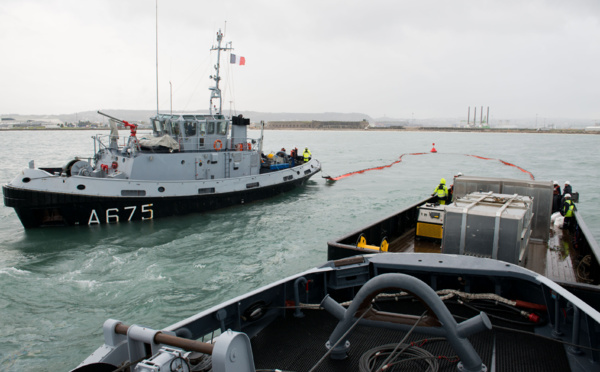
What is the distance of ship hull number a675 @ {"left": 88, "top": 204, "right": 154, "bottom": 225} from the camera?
14.4 metres

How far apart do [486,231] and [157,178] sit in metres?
13.2

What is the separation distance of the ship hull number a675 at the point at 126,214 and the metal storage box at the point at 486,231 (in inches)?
467

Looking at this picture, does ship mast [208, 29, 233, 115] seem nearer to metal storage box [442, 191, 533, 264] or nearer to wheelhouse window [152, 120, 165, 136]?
wheelhouse window [152, 120, 165, 136]

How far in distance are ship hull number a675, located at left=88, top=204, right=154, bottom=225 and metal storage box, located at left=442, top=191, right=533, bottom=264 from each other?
38.9 feet

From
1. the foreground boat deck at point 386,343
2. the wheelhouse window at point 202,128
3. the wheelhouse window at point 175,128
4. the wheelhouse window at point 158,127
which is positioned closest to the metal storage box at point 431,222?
the foreground boat deck at point 386,343

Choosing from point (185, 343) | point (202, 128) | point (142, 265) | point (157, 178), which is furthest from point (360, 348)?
point (202, 128)

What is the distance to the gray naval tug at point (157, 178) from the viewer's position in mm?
13672

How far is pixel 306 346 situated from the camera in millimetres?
4043

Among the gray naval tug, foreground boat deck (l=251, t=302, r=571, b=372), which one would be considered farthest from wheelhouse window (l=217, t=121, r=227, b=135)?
foreground boat deck (l=251, t=302, r=571, b=372)

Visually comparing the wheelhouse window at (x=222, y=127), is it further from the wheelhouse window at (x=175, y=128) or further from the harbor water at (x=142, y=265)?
the harbor water at (x=142, y=265)

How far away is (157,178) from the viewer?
1634 centimetres

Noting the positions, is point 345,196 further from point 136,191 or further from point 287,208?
point 136,191

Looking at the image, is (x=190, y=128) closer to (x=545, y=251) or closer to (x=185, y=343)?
(x=545, y=251)

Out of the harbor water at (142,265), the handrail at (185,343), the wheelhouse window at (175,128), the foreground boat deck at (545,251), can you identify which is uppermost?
the wheelhouse window at (175,128)
